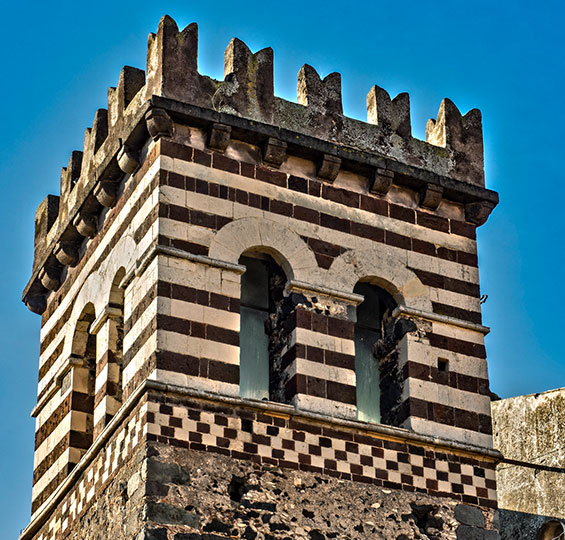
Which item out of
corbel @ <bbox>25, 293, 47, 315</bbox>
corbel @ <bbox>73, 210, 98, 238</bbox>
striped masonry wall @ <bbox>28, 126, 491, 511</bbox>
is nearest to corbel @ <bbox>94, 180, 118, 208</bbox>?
striped masonry wall @ <bbox>28, 126, 491, 511</bbox>

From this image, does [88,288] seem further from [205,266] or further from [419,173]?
[419,173]

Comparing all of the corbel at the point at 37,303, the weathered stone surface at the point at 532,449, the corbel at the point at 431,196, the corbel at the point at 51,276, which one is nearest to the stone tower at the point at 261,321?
the corbel at the point at 431,196

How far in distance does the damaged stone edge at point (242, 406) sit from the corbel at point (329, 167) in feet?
10.8

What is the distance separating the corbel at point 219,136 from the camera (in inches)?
830

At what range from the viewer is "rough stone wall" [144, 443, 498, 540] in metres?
18.7

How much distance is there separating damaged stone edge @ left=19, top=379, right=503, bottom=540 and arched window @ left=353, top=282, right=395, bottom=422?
882 mm

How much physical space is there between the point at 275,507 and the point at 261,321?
289 centimetres

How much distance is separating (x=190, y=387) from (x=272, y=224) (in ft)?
8.63

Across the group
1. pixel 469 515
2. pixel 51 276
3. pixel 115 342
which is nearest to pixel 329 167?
pixel 115 342

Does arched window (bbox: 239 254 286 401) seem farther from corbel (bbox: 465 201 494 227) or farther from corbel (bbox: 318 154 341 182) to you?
corbel (bbox: 465 201 494 227)

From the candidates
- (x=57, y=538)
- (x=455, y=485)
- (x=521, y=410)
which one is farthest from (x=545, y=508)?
(x=57, y=538)

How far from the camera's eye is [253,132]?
2134 cm

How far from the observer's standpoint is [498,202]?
22844 millimetres

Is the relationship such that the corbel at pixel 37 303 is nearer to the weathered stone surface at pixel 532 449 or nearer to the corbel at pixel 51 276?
the corbel at pixel 51 276
